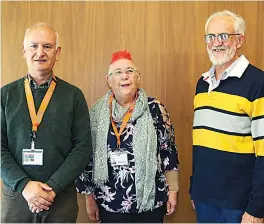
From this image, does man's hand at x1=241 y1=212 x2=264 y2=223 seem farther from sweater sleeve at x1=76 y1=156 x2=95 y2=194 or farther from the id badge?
sweater sleeve at x1=76 y1=156 x2=95 y2=194

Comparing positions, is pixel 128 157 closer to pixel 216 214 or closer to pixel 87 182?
pixel 87 182

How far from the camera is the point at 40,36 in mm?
1828

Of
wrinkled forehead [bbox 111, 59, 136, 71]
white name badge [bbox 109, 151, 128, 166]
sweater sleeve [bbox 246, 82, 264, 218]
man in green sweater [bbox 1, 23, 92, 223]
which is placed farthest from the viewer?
wrinkled forehead [bbox 111, 59, 136, 71]

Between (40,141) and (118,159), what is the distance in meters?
0.44

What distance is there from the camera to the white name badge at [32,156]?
1783mm

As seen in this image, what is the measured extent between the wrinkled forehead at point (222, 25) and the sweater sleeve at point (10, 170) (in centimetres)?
118

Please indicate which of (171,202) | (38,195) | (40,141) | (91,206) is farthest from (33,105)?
(171,202)

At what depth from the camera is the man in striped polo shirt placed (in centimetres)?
168

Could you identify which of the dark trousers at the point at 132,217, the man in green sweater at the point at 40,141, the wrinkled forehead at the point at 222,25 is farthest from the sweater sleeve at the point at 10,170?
the wrinkled forehead at the point at 222,25

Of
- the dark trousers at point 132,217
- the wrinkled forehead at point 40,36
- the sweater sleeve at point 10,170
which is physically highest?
the wrinkled forehead at point 40,36

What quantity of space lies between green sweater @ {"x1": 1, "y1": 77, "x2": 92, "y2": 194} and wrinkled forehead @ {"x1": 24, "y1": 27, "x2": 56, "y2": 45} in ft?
0.84

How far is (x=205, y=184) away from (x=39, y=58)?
3.56 feet

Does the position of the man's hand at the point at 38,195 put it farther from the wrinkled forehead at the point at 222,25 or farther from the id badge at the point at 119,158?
the wrinkled forehead at the point at 222,25

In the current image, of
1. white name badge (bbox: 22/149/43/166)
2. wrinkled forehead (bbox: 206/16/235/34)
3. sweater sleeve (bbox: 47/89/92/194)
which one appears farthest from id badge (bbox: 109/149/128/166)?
wrinkled forehead (bbox: 206/16/235/34)
